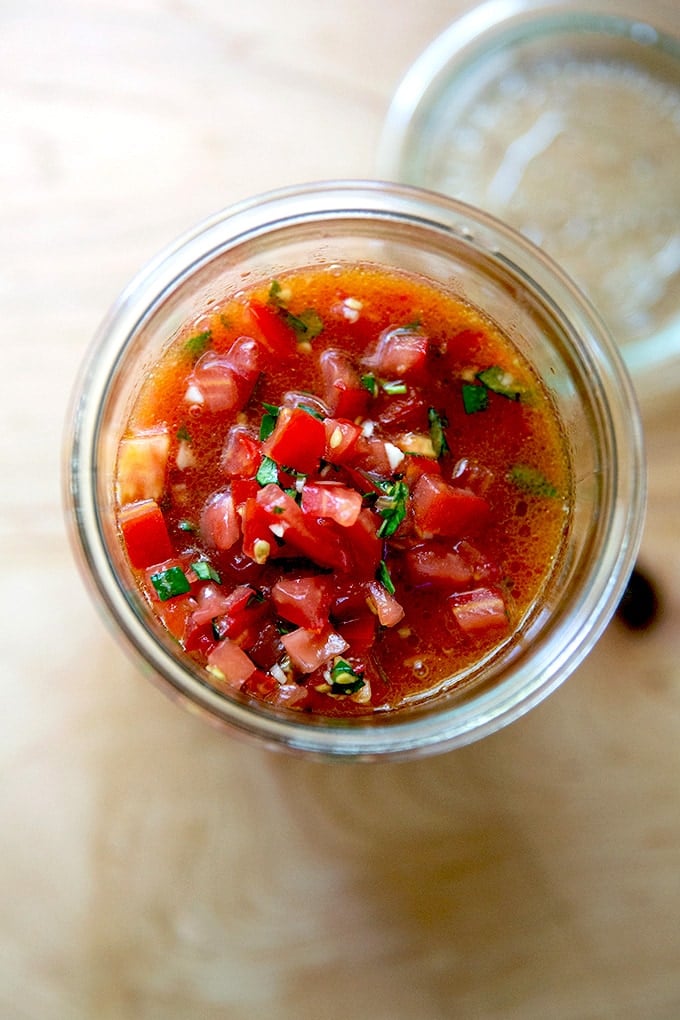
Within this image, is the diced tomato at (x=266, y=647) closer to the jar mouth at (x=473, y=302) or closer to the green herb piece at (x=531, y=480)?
the jar mouth at (x=473, y=302)

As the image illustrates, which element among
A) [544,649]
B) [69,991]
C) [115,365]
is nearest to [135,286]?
[115,365]

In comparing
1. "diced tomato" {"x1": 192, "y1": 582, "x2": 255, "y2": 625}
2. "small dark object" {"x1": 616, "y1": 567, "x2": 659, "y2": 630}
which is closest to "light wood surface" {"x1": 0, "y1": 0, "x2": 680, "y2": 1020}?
"small dark object" {"x1": 616, "y1": 567, "x2": 659, "y2": 630}

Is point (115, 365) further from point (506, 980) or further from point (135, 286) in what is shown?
point (506, 980)

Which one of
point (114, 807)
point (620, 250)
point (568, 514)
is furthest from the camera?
point (620, 250)

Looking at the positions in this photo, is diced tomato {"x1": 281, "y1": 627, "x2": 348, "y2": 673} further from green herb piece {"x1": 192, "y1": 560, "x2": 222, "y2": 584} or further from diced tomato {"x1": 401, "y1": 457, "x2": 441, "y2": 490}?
diced tomato {"x1": 401, "y1": 457, "x2": 441, "y2": 490}

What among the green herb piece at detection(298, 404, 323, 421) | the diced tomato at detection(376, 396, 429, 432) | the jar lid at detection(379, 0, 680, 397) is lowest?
the diced tomato at detection(376, 396, 429, 432)

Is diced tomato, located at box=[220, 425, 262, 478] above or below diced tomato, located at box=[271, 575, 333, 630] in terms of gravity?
above

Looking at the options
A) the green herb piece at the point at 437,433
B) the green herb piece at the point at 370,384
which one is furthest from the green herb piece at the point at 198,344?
the green herb piece at the point at 437,433
